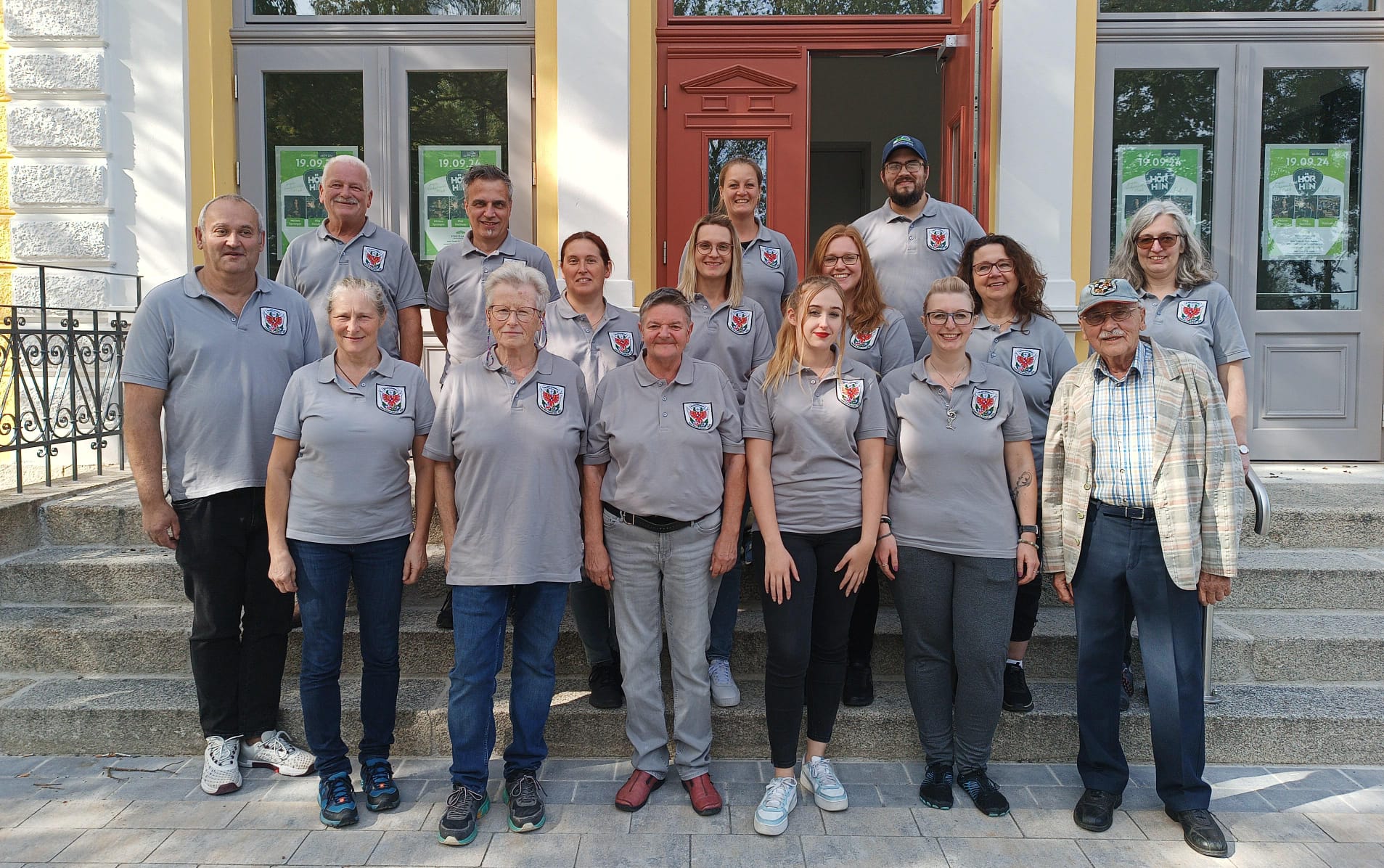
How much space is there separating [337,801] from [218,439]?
4.28 ft

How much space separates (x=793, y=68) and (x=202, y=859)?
5278mm

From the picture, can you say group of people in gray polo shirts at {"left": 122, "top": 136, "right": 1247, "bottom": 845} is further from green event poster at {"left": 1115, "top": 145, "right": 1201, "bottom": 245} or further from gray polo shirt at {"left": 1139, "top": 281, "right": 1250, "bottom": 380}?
green event poster at {"left": 1115, "top": 145, "right": 1201, "bottom": 245}

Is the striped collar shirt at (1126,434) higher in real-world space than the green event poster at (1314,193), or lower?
→ lower

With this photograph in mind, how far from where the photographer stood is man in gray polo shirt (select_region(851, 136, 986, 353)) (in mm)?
4180

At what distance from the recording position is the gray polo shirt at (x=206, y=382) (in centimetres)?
330

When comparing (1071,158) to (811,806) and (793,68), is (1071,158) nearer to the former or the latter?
(793,68)

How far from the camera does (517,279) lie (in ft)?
10.2

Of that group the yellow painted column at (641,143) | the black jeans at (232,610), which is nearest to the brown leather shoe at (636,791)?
the black jeans at (232,610)

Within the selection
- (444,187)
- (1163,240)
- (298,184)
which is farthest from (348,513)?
(298,184)

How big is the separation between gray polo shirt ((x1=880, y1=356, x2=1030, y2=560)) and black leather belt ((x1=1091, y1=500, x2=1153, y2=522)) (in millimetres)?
275

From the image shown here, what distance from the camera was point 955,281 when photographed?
329 centimetres

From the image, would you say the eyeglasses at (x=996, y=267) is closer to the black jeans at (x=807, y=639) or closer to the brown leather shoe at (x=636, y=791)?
the black jeans at (x=807, y=639)

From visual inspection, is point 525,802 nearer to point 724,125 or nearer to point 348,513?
point 348,513

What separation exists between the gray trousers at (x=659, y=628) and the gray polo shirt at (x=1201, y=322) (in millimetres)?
1890
